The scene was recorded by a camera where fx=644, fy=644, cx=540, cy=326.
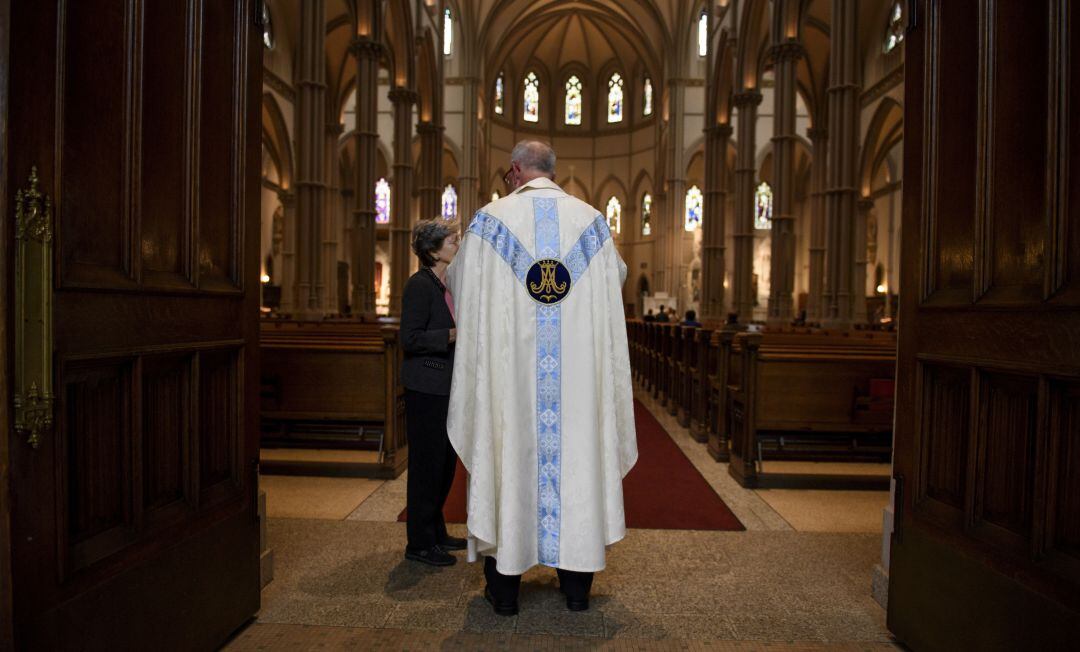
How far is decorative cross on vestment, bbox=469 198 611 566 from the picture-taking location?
7.92 ft

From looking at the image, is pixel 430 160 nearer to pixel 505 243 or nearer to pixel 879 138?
pixel 879 138

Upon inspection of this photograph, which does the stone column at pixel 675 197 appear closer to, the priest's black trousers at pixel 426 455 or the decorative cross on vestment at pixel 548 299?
the priest's black trousers at pixel 426 455

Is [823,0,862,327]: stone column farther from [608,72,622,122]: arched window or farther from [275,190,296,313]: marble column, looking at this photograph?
[608,72,622,122]: arched window

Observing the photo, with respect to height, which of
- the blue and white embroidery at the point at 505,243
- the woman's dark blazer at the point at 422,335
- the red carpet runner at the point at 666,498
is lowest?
the red carpet runner at the point at 666,498

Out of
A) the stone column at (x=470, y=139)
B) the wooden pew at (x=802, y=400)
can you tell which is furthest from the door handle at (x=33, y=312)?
the stone column at (x=470, y=139)

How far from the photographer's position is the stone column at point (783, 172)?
13.2 m

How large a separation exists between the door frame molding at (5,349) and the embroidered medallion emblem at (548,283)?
155cm

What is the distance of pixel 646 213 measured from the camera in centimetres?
3328

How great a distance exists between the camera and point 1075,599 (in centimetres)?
162

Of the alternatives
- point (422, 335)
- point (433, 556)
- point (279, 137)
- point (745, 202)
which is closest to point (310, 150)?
point (279, 137)

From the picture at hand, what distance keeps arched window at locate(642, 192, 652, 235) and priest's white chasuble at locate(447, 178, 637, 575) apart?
31079 millimetres

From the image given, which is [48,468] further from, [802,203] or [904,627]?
[802,203]

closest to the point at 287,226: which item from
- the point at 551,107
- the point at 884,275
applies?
the point at 551,107

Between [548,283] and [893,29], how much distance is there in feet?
65.6
